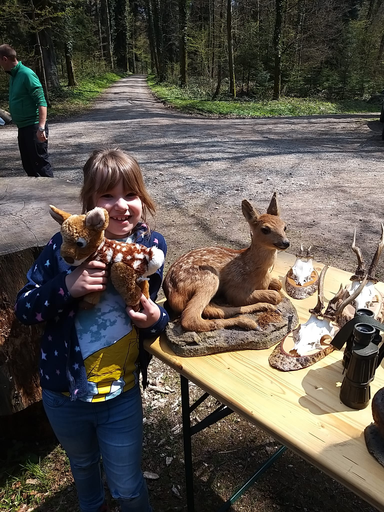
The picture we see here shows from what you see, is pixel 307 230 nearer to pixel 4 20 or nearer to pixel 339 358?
pixel 339 358

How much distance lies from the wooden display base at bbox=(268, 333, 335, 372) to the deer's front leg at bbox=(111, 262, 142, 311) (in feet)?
2.06

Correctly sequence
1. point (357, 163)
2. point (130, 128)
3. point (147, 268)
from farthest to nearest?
point (130, 128) < point (357, 163) < point (147, 268)

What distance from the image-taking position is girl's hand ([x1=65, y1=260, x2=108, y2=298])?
4.65 feet

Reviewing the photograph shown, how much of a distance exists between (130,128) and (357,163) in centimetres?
655

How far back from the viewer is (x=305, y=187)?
21.9 ft

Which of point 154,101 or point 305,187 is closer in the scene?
point 305,187

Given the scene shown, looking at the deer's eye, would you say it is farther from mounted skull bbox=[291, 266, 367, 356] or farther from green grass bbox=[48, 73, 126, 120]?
green grass bbox=[48, 73, 126, 120]

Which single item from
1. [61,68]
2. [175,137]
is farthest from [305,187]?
[61,68]

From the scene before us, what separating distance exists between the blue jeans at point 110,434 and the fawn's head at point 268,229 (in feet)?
2.88

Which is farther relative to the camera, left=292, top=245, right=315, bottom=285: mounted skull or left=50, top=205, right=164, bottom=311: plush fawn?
left=292, top=245, right=315, bottom=285: mounted skull

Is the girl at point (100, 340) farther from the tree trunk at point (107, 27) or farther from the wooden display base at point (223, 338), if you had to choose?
the tree trunk at point (107, 27)

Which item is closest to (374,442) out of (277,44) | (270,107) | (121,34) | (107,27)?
(270,107)

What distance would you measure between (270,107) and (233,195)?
11143 millimetres

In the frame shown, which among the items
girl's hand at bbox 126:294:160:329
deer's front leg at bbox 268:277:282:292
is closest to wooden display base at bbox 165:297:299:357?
girl's hand at bbox 126:294:160:329
